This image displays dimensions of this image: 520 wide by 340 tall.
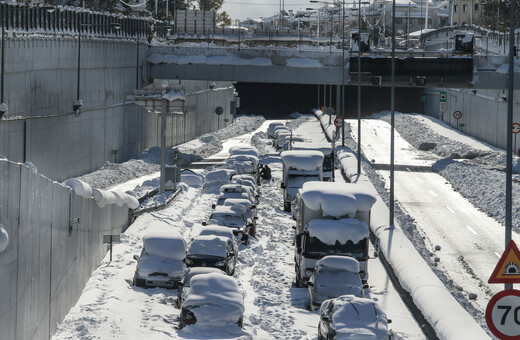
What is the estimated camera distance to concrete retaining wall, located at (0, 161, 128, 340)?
15977 millimetres

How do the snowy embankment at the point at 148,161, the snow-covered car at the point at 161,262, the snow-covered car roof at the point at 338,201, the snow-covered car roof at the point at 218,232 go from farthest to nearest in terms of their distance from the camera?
the snowy embankment at the point at 148,161 → the snow-covered car roof at the point at 218,232 → the snow-covered car roof at the point at 338,201 → the snow-covered car at the point at 161,262

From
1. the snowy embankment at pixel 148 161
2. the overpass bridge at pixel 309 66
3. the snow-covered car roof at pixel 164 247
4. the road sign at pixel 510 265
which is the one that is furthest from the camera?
the overpass bridge at pixel 309 66

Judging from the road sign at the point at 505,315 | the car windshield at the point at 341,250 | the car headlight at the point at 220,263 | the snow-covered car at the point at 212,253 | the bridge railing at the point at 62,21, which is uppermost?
the bridge railing at the point at 62,21

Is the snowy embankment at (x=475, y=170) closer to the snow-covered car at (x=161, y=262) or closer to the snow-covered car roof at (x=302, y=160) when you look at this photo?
the snow-covered car roof at (x=302, y=160)

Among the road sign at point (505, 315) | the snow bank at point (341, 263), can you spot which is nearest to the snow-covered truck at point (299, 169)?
the snow bank at point (341, 263)

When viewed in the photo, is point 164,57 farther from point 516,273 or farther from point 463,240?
point 516,273

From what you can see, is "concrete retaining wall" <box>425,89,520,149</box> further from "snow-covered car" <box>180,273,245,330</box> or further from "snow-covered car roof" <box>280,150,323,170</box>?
"snow-covered car" <box>180,273,245,330</box>

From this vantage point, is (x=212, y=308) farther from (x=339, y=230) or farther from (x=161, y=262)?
(x=339, y=230)

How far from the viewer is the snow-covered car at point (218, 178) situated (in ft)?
174

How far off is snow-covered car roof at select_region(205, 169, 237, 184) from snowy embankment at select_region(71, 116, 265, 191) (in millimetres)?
2998

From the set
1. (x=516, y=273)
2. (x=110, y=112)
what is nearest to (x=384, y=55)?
(x=110, y=112)

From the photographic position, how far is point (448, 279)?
104 feet

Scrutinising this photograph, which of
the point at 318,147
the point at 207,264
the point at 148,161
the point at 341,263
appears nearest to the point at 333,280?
the point at 341,263

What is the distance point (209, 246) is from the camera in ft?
95.0
